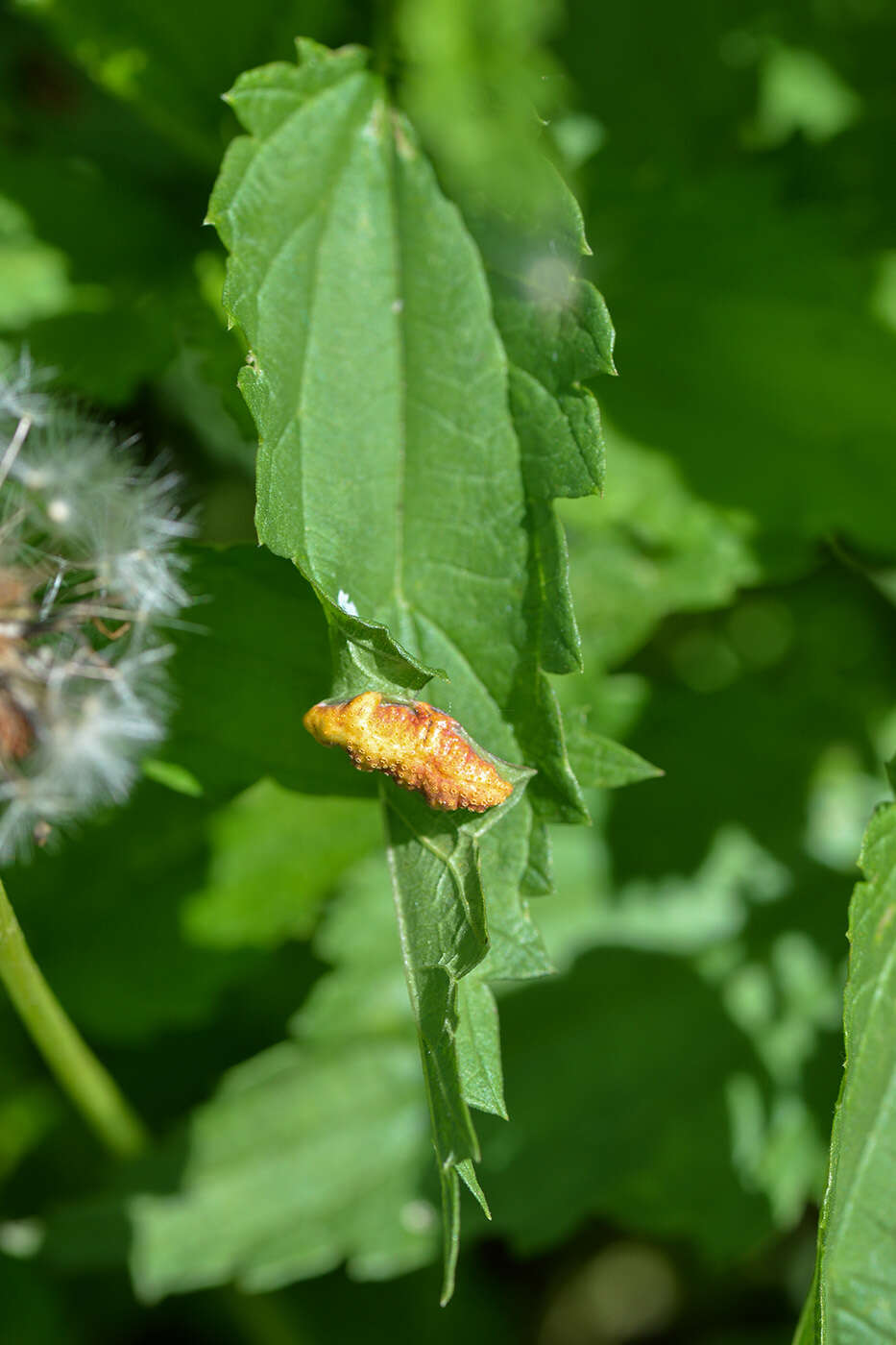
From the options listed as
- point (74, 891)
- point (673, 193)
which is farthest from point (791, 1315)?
point (673, 193)

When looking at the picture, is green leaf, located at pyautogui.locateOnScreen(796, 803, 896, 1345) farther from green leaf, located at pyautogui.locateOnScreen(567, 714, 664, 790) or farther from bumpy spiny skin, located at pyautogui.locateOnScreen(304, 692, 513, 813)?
bumpy spiny skin, located at pyautogui.locateOnScreen(304, 692, 513, 813)

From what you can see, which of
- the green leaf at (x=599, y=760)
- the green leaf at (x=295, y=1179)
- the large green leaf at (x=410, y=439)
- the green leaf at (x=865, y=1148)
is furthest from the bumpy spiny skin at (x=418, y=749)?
the green leaf at (x=295, y=1179)

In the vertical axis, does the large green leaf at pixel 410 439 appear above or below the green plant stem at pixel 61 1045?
above

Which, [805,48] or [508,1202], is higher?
[805,48]

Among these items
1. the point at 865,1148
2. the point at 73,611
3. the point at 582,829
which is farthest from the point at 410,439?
the point at 865,1148

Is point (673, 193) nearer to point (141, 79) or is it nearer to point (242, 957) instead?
point (141, 79)

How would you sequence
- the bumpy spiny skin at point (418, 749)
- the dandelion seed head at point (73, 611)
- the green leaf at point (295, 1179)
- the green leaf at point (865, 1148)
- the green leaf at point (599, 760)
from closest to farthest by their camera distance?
the bumpy spiny skin at point (418, 749) → the green leaf at point (865, 1148) → the dandelion seed head at point (73, 611) → the green leaf at point (599, 760) → the green leaf at point (295, 1179)

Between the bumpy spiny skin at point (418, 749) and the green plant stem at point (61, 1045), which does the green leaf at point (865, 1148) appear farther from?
the green plant stem at point (61, 1045)
